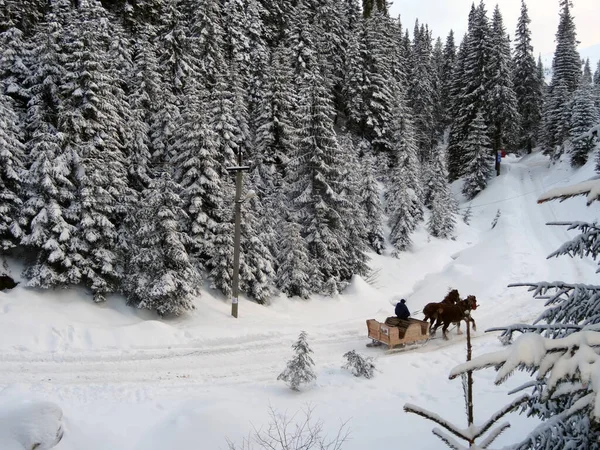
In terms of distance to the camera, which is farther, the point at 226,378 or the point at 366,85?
the point at 366,85

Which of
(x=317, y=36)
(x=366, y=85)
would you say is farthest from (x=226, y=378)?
(x=317, y=36)

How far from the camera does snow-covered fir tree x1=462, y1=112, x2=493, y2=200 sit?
159 feet

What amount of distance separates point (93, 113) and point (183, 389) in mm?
15100

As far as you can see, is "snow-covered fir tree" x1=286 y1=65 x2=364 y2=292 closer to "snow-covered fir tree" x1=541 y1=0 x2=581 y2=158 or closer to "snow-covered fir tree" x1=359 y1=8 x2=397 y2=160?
"snow-covered fir tree" x1=359 y1=8 x2=397 y2=160

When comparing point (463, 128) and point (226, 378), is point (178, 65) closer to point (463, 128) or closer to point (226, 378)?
point (226, 378)

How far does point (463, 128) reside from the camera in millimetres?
54469

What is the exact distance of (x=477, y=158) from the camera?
4894 centimetres

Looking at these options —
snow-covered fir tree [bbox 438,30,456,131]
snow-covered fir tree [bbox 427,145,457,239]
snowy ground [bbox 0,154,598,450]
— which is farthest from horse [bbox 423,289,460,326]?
snow-covered fir tree [bbox 438,30,456,131]

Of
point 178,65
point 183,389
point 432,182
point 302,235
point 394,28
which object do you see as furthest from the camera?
point 394,28

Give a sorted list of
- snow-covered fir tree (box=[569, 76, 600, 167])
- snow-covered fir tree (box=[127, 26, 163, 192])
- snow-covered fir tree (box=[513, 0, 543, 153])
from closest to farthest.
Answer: snow-covered fir tree (box=[127, 26, 163, 192]) → snow-covered fir tree (box=[569, 76, 600, 167]) → snow-covered fir tree (box=[513, 0, 543, 153])

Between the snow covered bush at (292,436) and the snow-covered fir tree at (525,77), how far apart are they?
57530mm

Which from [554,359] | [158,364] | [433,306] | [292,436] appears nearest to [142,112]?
[158,364]

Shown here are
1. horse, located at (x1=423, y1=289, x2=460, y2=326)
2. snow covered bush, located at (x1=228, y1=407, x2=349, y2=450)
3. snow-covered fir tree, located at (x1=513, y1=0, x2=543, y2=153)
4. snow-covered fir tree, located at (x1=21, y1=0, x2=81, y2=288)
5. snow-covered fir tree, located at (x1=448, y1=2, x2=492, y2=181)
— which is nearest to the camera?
snow covered bush, located at (x1=228, y1=407, x2=349, y2=450)

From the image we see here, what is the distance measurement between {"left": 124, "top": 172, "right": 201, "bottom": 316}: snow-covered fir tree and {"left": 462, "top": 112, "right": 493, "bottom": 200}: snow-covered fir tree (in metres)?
39.7
